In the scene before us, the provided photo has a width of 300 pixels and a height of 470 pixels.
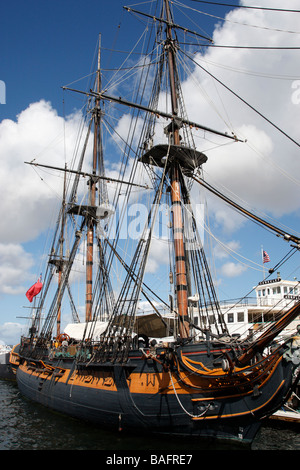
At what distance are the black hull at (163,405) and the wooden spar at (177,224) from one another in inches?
118

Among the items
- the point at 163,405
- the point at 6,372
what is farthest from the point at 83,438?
the point at 6,372

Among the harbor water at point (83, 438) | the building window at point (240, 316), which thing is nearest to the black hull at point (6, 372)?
the harbor water at point (83, 438)

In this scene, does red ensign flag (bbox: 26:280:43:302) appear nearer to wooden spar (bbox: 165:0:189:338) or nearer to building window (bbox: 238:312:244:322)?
building window (bbox: 238:312:244:322)

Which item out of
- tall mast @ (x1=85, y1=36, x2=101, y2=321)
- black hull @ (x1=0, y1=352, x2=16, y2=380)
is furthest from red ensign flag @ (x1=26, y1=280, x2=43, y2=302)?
black hull @ (x1=0, y1=352, x2=16, y2=380)

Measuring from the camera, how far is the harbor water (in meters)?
13.5

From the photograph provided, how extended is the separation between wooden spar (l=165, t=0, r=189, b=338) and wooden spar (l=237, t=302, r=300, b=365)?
3.94m

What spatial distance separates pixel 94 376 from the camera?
17812 millimetres

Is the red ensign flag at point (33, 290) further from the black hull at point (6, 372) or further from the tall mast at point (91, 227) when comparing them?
the black hull at point (6, 372)

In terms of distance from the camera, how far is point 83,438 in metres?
15.3

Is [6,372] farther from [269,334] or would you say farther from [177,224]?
[269,334]

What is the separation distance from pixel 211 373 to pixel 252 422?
2121 mm

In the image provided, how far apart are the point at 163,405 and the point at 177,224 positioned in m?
8.65

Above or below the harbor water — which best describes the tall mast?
above
